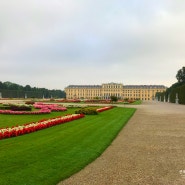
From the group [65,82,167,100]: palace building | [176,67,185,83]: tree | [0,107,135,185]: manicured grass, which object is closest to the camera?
[0,107,135,185]: manicured grass

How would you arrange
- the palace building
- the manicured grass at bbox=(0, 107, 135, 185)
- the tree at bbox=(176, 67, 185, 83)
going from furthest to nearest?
the palace building
the tree at bbox=(176, 67, 185, 83)
the manicured grass at bbox=(0, 107, 135, 185)

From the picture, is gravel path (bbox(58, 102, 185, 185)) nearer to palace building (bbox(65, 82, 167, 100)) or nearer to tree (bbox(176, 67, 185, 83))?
tree (bbox(176, 67, 185, 83))

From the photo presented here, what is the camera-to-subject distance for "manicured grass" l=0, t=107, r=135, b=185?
489cm

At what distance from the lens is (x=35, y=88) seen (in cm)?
12725

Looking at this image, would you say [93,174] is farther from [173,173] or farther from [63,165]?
[173,173]

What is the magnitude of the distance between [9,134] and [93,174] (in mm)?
4356

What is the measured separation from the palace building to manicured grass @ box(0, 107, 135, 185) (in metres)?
135

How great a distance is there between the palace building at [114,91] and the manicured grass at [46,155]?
135 metres

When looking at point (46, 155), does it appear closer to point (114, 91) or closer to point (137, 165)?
point (137, 165)

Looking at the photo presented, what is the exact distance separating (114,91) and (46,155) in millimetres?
140164

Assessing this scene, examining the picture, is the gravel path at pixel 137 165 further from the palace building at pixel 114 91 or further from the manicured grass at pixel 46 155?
the palace building at pixel 114 91

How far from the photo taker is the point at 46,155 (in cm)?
643

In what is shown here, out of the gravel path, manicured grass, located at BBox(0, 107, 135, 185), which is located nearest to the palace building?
manicured grass, located at BBox(0, 107, 135, 185)

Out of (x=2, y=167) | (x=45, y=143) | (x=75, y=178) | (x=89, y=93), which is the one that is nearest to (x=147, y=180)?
(x=75, y=178)
